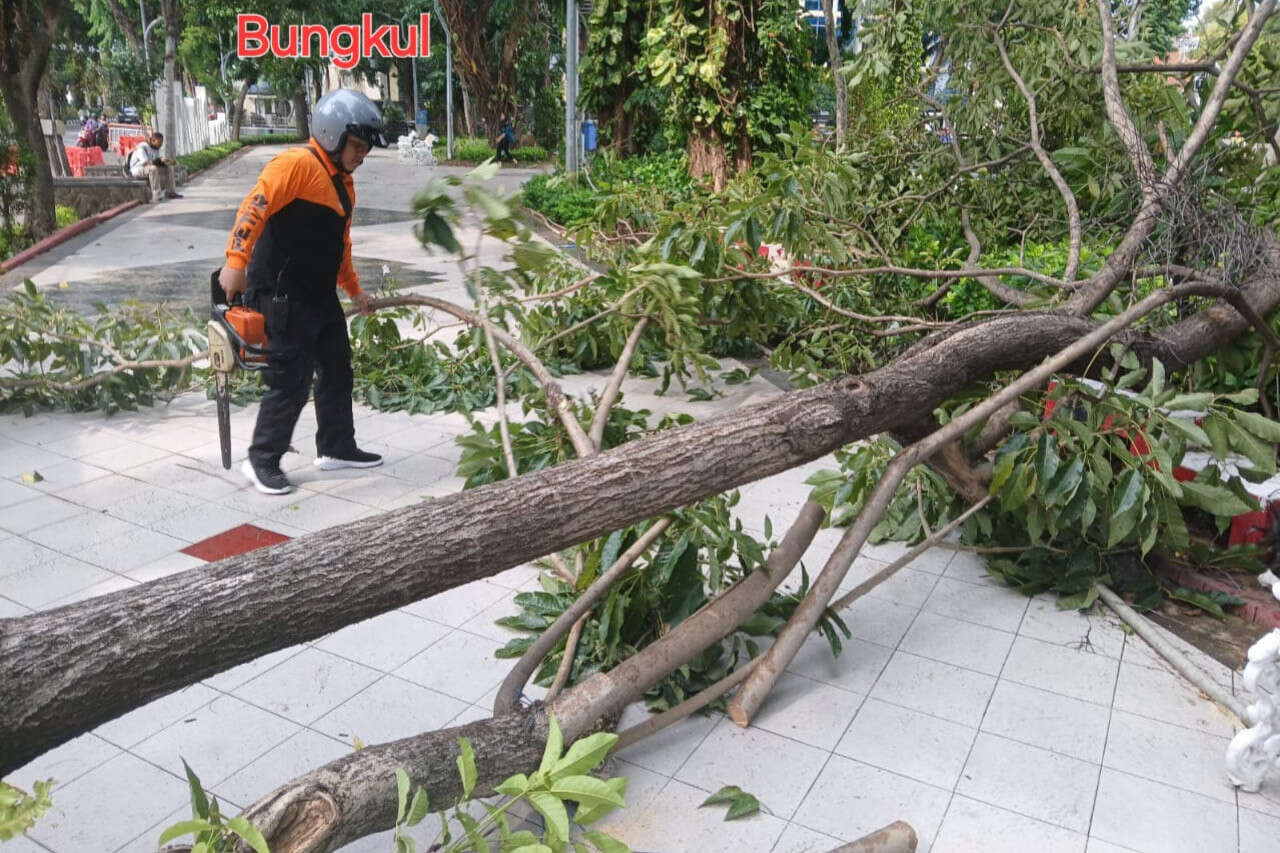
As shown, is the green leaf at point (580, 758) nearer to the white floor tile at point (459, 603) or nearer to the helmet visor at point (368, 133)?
the white floor tile at point (459, 603)

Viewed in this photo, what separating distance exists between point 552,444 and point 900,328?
186cm

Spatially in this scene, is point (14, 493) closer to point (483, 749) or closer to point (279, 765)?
point (279, 765)

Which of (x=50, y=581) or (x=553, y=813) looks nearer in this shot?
(x=553, y=813)

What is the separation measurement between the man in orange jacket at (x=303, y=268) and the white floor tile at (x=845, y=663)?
262 cm

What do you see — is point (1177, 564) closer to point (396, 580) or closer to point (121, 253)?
point (396, 580)

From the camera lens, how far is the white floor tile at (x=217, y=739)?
10.5 ft

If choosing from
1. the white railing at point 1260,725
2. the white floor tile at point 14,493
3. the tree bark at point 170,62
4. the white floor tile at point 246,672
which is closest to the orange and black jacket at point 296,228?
the white floor tile at point 14,493

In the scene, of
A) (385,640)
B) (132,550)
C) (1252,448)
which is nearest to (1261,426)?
(1252,448)

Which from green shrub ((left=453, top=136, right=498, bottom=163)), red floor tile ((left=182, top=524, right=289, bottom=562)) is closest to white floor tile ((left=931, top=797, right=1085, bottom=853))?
red floor tile ((left=182, top=524, right=289, bottom=562))

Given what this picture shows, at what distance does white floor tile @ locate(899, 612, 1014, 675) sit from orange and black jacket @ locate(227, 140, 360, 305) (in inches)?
127

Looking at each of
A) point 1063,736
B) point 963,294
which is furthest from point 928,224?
point 1063,736

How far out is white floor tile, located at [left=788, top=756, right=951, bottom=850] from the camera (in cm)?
296

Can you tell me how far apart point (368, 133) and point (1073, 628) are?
3.72 meters

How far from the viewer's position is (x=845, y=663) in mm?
3861
